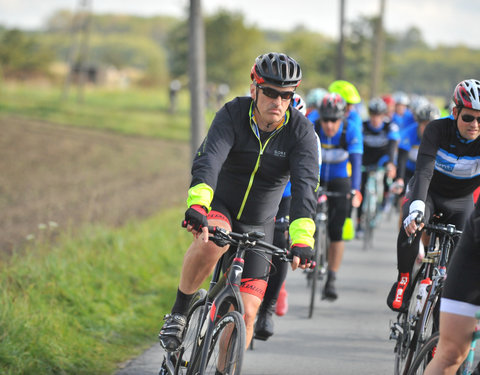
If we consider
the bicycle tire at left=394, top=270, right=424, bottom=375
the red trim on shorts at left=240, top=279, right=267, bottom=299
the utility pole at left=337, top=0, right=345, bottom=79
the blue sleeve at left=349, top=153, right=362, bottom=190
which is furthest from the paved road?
the utility pole at left=337, top=0, right=345, bottom=79

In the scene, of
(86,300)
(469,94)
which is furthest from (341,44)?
(469,94)

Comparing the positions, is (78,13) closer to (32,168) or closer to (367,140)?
(32,168)

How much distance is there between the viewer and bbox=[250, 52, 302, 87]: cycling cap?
4.31 meters

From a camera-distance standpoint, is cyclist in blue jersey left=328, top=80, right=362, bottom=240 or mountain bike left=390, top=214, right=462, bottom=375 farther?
cyclist in blue jersey left=328, top=80, right=362, bottom=240

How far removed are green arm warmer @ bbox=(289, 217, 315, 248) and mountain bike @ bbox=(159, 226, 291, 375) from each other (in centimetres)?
10

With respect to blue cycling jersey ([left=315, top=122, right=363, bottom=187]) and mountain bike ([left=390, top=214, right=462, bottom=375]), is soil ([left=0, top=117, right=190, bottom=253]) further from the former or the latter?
mountain bike ([left=390, top=214, right=462, bottom=375])

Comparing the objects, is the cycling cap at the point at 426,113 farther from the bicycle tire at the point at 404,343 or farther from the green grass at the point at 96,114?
the green grass at the point at 96,114

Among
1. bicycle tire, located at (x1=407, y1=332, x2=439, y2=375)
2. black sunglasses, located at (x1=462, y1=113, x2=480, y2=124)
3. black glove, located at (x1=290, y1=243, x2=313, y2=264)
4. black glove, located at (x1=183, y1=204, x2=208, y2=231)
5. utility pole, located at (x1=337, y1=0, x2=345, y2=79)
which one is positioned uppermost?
utility pole, located at (x1=337, y1=0, x2=345, y2=79)

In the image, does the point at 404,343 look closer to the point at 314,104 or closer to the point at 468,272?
the point at 468,272

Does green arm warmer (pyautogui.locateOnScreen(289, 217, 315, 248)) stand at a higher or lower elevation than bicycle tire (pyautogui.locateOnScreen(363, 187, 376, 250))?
higher

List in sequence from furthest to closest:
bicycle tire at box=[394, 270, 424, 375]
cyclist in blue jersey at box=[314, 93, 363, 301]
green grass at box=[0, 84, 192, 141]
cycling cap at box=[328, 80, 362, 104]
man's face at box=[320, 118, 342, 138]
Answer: green grass at box=[0, 84, 192, 141], cycling cap at box=[328, 80, 362, 104], cyclist in blue jersey at box=[314, 93, 363, 301], man's face at box=[320, 118, 342, 138], bicycle tire at box=[394, 270, 424, 375]

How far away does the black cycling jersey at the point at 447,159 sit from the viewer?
5008 millimetres

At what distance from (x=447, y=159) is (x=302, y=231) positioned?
5.58 ft

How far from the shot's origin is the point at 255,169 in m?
4.45
